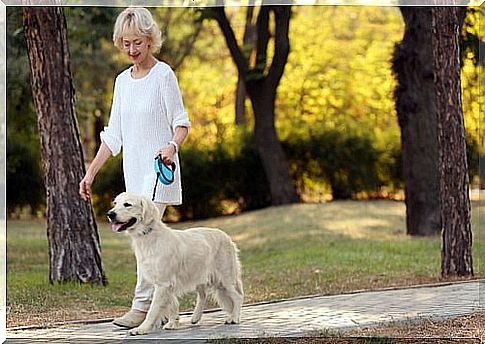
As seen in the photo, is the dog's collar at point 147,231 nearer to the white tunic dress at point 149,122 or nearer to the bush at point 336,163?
the white tunic dress at point 149,122

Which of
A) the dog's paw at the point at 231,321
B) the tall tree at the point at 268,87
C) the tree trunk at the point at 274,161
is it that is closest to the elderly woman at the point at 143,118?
the dog's paw at the point at 231,321

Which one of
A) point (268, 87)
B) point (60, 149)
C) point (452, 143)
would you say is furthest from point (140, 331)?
point (268, 87)

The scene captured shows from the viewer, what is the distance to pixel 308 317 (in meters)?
5.89

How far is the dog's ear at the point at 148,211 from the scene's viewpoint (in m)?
5.03

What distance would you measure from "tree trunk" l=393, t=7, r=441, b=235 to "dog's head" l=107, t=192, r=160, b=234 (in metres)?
6.80

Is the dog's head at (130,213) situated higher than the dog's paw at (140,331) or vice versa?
the dog's head at (130,213)

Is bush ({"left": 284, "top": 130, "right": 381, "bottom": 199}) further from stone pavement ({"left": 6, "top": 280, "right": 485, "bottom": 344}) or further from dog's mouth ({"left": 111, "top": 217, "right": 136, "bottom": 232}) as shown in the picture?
dog's mouth ({"left": 111, "top": 217, "right": 136, "bottom": 232})

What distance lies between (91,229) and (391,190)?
10.6 m

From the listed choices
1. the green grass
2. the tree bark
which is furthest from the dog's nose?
the tree bark

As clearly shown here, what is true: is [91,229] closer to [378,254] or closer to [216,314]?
[216,314]

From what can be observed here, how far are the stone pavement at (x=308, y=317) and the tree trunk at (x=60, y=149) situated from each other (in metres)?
1.69

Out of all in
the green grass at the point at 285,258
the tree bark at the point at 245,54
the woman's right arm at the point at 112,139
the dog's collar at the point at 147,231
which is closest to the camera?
the dog's collar at the point at 147,231

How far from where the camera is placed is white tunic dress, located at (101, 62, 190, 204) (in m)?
5.30

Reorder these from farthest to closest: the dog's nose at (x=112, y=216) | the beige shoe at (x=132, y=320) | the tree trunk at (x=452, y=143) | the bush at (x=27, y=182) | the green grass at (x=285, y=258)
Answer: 1. the bush at (x=27, y=182)
2. the tree trunk at (x=452, y=143)
3. the green grass at (x=285, y=258)
4. the beige shoe at (x=132, y=320)
5. the dog's nose at (x=112, y=216)
